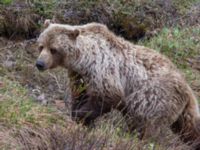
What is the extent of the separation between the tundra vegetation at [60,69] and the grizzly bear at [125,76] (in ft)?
0.78

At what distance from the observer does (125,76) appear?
26.6ft

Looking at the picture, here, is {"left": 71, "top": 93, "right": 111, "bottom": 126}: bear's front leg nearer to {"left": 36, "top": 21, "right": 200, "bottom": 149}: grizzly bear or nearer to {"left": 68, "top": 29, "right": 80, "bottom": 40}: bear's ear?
{"left": 36, "top": 21, "right": 200, "bottom": 149}: grizzly bear

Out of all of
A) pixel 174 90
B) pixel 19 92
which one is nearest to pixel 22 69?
pixel 19 92

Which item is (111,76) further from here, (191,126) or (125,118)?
(191,126)

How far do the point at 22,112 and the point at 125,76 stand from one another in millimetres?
1531

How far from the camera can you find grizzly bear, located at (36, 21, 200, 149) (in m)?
7.84

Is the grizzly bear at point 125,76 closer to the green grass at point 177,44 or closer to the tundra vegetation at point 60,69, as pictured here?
the tundra vegetation at point 60,69

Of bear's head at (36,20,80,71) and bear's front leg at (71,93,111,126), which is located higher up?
bear's head at (36,20,80,71)

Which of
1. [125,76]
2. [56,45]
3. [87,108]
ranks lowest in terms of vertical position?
[87,108]

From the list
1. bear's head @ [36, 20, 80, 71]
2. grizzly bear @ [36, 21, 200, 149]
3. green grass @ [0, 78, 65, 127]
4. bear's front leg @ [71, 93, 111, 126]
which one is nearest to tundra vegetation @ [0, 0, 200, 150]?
green grass @ [0, 78, 65, 127]

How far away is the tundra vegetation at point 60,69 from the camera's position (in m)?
6.66

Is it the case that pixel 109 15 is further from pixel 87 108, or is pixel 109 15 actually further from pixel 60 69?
pixel 87 108

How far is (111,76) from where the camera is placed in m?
7.95

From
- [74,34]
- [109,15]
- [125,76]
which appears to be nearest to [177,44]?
[109,15]
